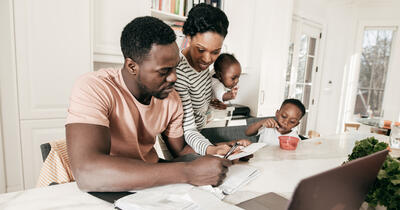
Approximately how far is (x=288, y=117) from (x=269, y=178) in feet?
2.95

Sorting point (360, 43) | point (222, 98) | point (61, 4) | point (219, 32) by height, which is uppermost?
point (360, 43)

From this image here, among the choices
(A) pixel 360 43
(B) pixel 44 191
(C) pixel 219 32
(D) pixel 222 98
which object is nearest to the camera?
(B) pixel 44 191

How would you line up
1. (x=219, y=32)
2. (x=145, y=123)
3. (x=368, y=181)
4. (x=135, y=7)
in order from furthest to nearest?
(x=135, y=7) < (x=219, y=32) < (x=145, y=123) < (x=368, y=181)

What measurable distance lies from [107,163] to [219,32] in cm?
78

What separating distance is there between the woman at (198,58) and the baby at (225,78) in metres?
0.31

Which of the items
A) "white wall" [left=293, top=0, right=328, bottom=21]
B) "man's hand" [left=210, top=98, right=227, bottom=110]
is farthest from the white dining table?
"white wall" [left=293, top=0, right=328, bottom=21]

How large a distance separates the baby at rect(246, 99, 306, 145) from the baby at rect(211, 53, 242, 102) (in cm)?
30

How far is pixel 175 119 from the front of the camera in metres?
1.18

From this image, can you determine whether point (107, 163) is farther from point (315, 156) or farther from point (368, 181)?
point (315, 156)

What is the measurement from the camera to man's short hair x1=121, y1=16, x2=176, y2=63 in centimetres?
88

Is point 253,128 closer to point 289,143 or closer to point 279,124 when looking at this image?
point 279,124

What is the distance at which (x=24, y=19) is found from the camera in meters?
1.66

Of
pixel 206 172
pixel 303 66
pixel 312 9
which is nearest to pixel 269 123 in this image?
pixel 206 172

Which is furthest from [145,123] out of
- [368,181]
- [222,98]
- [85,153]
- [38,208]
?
[368,181]
